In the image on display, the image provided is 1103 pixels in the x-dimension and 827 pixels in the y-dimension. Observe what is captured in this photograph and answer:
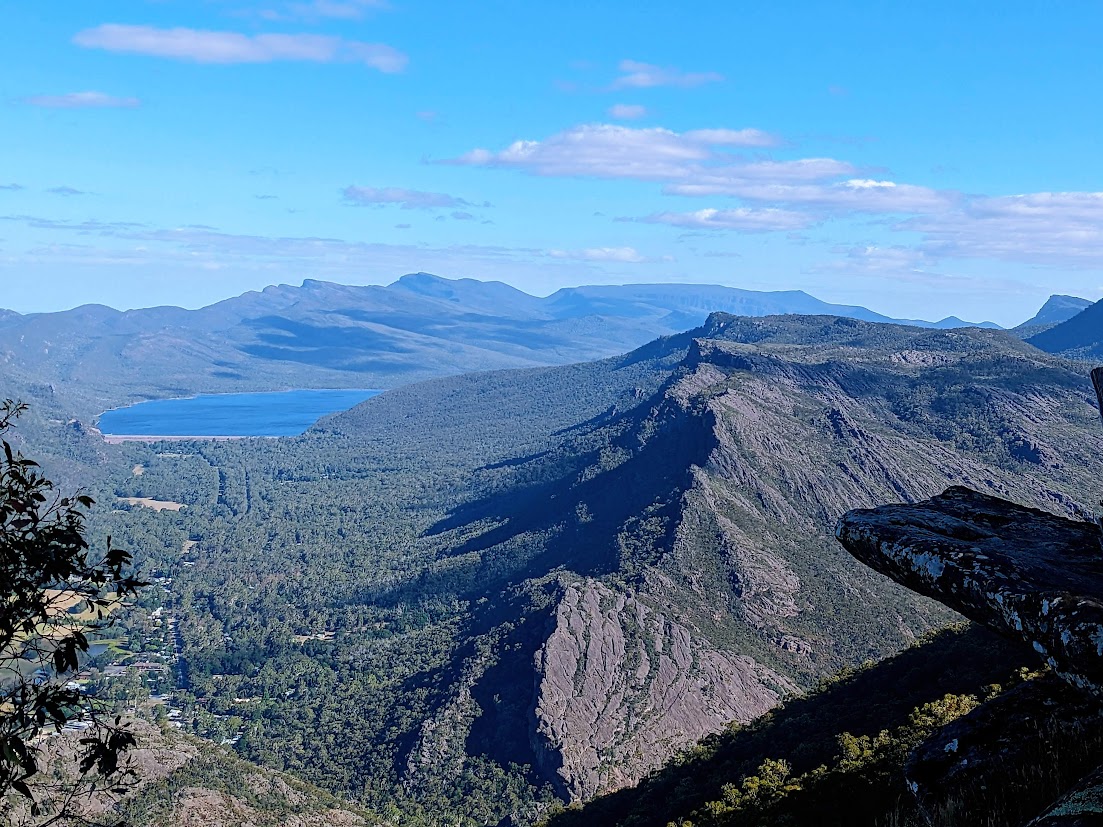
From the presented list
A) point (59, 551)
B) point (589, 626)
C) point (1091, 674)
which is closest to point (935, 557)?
point (1091, 674)

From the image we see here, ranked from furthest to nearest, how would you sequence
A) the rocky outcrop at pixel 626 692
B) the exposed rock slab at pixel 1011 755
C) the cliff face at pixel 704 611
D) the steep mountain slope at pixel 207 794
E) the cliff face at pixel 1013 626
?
the cliff face at pixel 704 611
the rocky outcrop at pixel 626 692
the steep mountain slope at pixel 207 794
the cliff face at pixel 1013 626
the exposed rock slab at pixel 1011 755

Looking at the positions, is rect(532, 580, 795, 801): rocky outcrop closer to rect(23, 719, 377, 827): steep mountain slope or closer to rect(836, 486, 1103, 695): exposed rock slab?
rect(23, 719, 377, 827): steep mountain slope

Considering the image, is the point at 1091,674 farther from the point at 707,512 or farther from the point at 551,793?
the point at 707,512

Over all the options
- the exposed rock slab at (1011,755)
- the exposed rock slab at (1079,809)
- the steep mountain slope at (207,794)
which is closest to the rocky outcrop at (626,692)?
the steep mountain slope at (207,794)

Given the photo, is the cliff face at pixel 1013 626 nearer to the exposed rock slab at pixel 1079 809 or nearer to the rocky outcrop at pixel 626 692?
the exposed rock slab at pixel 1079 809

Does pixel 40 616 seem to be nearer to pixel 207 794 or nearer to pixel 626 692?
pixel 207 794

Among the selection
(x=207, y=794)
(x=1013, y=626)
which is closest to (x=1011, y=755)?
(x=1013, y=626)
